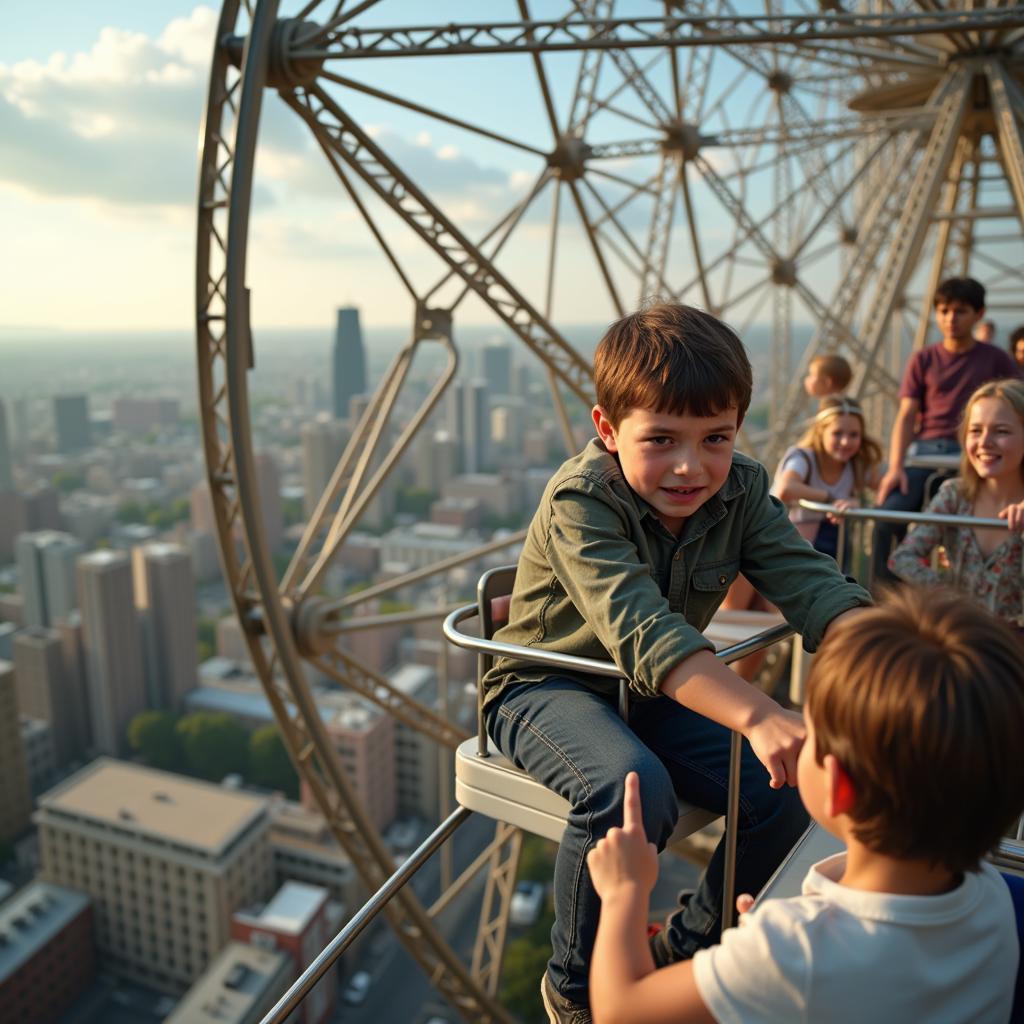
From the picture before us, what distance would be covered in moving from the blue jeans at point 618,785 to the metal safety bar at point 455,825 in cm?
8

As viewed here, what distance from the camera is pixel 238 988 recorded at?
18.9 metres

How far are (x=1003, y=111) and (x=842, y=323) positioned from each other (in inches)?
75.3

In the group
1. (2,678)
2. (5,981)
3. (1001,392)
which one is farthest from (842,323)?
(2,678)

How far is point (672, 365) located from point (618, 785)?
33.4 inches

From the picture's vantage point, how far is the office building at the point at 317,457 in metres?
47.2

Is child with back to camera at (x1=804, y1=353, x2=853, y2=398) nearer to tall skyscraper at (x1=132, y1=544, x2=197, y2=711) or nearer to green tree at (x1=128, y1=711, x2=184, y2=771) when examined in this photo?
green tree at (x1=128, y1=711, x2=184, y2=771)

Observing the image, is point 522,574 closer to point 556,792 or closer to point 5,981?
point 556,792

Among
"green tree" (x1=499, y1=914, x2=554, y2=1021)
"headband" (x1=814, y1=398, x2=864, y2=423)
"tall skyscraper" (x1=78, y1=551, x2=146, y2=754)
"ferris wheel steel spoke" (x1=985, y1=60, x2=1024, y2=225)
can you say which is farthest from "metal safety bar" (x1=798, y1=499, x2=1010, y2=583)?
"tall skyscraper" (x1=78, y1=551, x2=146, y2=754)

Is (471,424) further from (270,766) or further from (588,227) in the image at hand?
(588,227)

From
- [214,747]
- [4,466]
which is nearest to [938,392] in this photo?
[214,747]

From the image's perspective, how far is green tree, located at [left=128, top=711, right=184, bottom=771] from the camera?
29.7 m

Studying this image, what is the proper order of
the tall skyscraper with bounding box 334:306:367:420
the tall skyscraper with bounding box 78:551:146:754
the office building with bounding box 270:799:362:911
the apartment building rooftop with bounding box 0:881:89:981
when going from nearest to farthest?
the apartment building rooftop with bounding box 0:881:89:981 → the office building with bounding box 270:799:362:911 → the tall skyscraper with bounding box 78:551:146:754 → the tall skyscraper with bounding box 334:306:367:420

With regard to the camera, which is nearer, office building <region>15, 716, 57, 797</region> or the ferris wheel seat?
the ferris wheel seat

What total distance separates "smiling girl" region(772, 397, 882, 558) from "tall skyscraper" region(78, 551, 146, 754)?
27748mm
